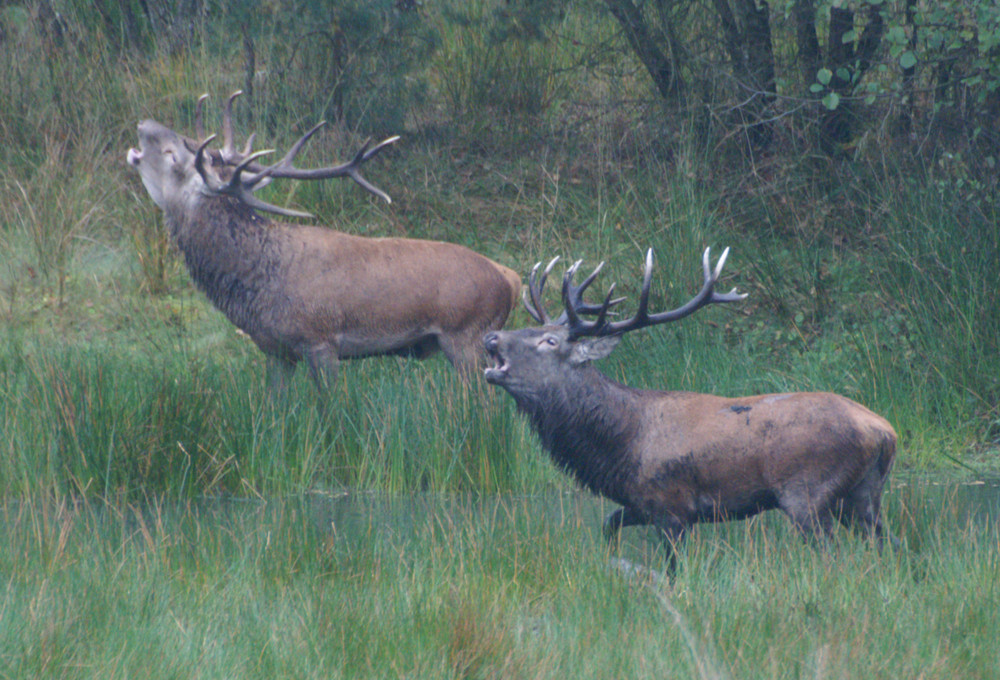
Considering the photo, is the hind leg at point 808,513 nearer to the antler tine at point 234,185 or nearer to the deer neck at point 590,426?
the deer neck at point 590,426

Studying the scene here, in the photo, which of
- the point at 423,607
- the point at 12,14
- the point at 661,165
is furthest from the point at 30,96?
the point at 423,607

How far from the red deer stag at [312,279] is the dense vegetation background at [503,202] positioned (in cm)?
29

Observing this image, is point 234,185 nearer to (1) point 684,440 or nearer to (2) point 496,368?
(2) point 496,368

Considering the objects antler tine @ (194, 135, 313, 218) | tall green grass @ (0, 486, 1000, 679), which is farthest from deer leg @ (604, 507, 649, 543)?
antler tine @ (194, 135, 313, 218)

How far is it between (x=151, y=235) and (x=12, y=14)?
4.55 m

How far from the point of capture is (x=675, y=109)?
38.7 feet

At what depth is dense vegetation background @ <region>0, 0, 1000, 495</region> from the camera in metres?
6.83

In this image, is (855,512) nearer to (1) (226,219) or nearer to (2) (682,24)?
(1) (226,219)

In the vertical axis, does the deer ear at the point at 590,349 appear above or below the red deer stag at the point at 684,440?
above

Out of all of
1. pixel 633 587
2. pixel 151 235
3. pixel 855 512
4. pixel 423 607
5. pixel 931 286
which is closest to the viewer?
pixel 423 607

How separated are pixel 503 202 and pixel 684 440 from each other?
6991 millimetres

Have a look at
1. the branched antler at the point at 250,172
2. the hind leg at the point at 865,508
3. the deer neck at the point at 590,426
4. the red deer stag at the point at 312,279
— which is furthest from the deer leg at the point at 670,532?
the branched antler at the point at 250,172

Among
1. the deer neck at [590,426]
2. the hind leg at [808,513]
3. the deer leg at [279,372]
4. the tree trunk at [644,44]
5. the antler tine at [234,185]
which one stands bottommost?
the deer leg at [279,372]

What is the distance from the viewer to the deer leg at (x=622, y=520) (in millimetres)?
5404
